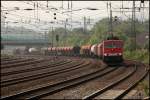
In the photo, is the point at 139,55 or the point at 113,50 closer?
the point at 113,50

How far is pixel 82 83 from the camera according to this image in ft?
71.4

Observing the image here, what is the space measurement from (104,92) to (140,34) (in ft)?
267

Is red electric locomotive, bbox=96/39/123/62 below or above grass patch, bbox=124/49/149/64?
above

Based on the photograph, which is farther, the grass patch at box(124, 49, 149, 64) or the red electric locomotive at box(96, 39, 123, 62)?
the grass patch at box(124, 49, 149, 64)

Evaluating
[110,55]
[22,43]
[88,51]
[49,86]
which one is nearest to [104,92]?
[49,86]

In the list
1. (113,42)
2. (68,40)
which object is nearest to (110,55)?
(113,42)

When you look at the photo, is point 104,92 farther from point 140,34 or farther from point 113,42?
point 140,34

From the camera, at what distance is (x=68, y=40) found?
4395 inches

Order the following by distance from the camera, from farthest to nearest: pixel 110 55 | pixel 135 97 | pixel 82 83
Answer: pixel 110 55 < pixel 82 83 < pixel 135 97

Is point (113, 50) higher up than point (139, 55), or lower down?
higher up

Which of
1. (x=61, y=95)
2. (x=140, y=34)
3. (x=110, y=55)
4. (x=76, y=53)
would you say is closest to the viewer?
(x=61, y=95)

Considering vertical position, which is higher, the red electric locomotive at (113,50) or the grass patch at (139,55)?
the red electric locomotive at (113,50)

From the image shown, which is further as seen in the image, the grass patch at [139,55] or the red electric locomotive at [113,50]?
the grass patch at [139,55]

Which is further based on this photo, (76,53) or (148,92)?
(76,53)
